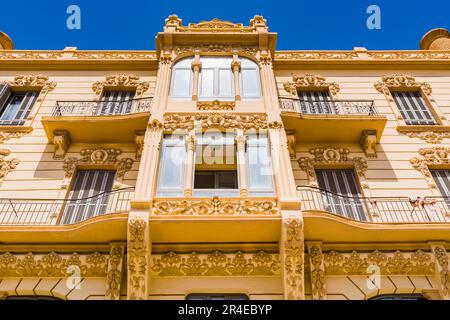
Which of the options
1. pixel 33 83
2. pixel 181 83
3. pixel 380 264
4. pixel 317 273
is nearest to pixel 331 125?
pixel 380 264

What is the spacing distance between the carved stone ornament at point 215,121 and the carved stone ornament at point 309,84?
3.34 metres

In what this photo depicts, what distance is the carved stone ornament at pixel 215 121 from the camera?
1152cm

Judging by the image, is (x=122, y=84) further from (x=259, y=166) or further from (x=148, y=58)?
(x=259, y=166)

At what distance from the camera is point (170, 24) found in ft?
50.7

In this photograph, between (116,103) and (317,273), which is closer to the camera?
(317,273)

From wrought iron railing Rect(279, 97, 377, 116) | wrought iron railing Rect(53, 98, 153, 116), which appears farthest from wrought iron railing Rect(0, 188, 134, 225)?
wrought iron railing Rect(279, 97, 377, 116)

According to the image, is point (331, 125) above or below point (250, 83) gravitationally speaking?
below

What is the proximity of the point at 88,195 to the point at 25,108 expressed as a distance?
4.82m

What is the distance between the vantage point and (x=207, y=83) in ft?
43.4

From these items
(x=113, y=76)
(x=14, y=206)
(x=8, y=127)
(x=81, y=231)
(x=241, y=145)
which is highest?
(x=113, y=76)

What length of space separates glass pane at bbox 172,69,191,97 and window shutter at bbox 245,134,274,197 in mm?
2833

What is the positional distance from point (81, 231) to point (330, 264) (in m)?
5.42

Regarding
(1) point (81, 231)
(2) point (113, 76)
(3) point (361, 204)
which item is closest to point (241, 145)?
(3) point (361, 204)
